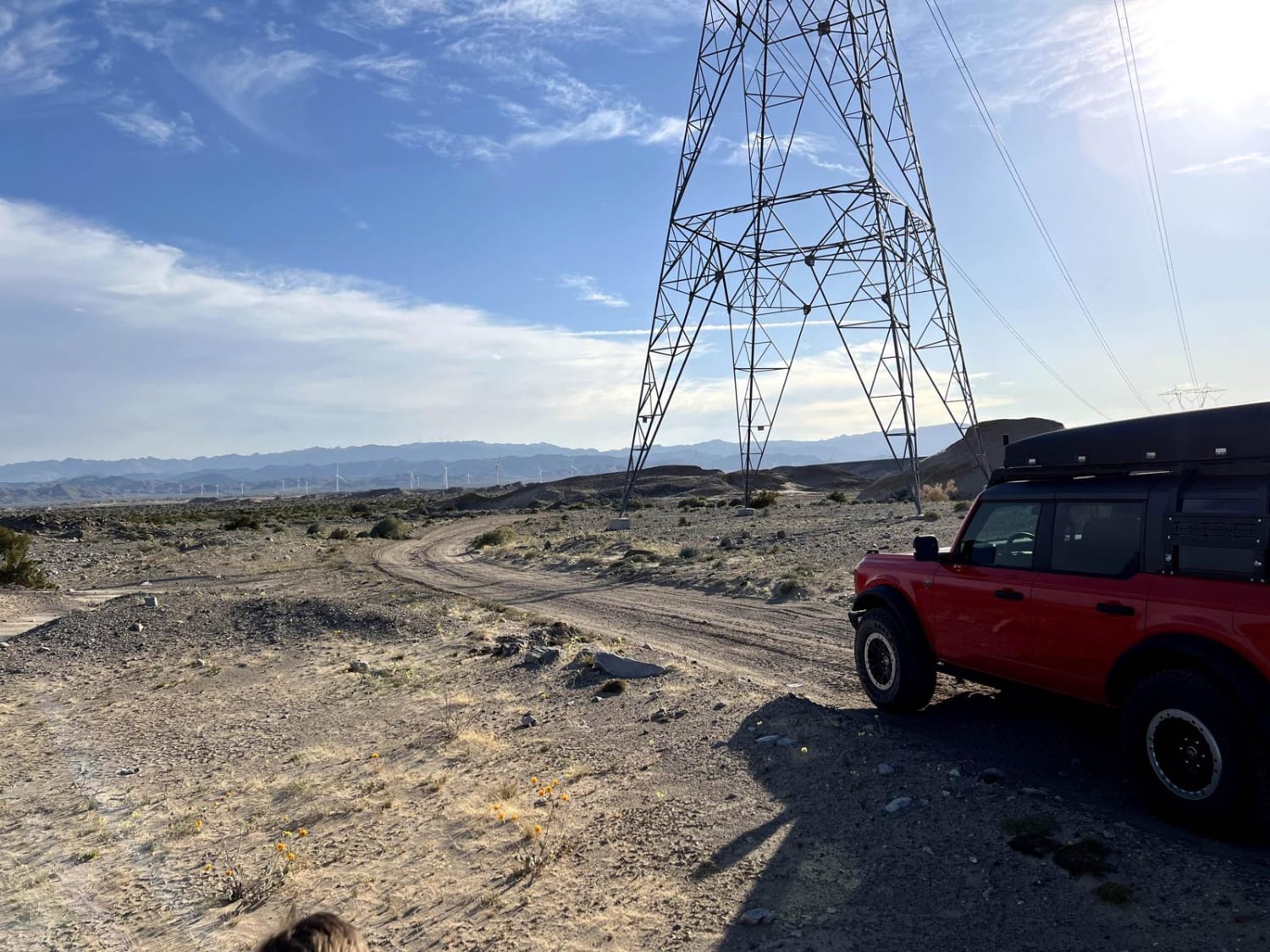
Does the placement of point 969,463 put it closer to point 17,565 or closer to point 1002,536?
point 17,565

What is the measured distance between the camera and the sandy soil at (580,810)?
4.97 metres

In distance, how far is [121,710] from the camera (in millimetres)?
11547

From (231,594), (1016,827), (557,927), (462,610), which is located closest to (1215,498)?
(1016,827)

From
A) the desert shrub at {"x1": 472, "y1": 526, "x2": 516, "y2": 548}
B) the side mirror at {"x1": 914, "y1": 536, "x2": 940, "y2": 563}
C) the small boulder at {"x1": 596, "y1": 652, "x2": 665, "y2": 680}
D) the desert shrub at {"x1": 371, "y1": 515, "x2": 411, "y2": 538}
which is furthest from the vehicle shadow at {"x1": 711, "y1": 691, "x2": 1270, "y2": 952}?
the desert shrub at {"x1": 371, "y1": 515, "x2": 411, "y2": 538}

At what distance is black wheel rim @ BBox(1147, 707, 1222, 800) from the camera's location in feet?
17.3

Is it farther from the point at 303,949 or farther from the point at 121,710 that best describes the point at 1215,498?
the point at 121,710

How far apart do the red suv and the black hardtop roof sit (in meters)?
0.01

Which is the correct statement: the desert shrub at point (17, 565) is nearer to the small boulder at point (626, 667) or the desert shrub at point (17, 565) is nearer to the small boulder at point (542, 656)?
the small boulder at point (542, 656)

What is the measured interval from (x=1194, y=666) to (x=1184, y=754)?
60 centimetres

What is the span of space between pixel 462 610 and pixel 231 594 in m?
7.09

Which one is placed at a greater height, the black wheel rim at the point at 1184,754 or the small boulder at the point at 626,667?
the black wheel rim at the point at 1184,754

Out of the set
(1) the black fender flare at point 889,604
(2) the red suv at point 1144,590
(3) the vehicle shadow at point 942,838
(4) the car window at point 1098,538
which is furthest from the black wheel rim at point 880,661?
(4) the car window at point 1098,538

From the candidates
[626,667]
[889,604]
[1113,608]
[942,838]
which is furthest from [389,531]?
[1113,608]

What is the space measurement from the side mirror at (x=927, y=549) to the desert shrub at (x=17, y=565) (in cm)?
2754
